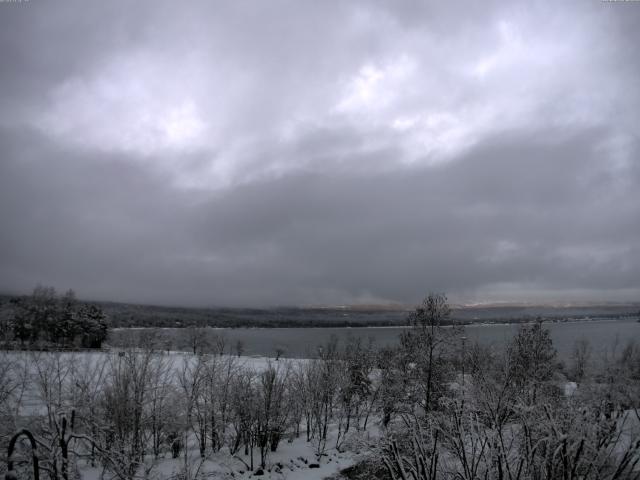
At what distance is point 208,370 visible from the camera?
34781 mm

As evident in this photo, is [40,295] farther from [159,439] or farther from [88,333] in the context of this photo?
[159,439]

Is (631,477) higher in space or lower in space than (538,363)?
higher

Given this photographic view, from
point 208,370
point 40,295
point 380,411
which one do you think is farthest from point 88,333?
point 380,411

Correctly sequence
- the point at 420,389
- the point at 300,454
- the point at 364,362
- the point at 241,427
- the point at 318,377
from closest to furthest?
the point at 241,427 < the point at 300,454 < the point at 420,389 < the point at 318,377 < the point at 364,362

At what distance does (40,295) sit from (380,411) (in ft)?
304

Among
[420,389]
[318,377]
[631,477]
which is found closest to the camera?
[631,477]

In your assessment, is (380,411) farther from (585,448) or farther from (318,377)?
(585,448)

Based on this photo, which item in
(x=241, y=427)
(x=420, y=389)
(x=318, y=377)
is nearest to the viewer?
(x=241, y=427)

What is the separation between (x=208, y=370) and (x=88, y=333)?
7311 centimetres

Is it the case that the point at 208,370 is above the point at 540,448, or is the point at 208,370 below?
below

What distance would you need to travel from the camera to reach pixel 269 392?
3130 cm

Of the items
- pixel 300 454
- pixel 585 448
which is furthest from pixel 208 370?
pixel 585 448

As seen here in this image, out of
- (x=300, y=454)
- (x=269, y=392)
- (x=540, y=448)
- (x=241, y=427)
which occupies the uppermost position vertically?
(x=540, y=448)

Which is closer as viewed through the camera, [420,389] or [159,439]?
[159,439]
